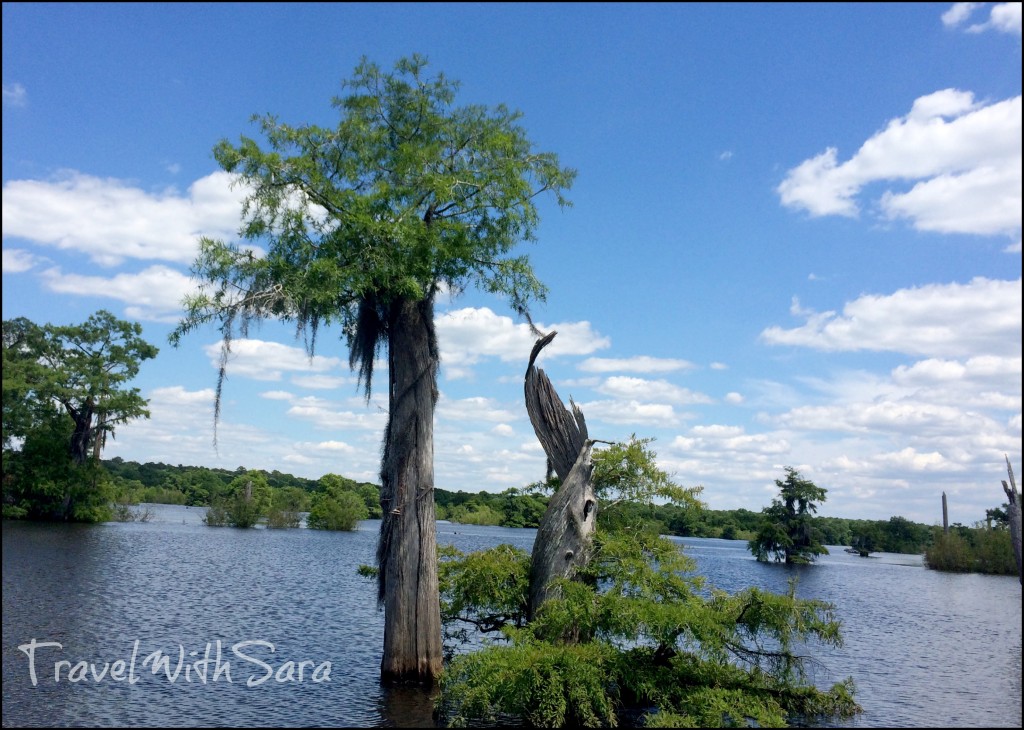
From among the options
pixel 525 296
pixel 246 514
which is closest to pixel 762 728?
pixel 525 296

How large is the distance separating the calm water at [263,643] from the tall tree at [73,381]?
13929mm

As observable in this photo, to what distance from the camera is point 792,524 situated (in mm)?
66688

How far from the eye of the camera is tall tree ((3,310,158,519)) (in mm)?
51250

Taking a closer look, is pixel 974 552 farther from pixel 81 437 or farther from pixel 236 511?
pixel 81 437

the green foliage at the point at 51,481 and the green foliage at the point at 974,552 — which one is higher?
the green foliage at the point at 51,481

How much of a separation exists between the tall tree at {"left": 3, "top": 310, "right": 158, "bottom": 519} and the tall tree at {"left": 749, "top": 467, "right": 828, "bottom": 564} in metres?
53.3

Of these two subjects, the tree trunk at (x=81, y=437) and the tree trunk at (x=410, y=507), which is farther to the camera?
the tree trunk at (x=81, y=437)

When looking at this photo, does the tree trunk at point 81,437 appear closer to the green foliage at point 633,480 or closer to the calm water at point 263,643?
the calm water at point 263,643

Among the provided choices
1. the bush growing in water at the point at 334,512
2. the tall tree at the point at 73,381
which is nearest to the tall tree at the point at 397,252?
the tall tree at the point at 73,381

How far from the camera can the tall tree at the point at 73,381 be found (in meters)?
51.2

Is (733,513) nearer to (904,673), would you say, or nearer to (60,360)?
(60,360)

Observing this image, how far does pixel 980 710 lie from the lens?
15.2 metres

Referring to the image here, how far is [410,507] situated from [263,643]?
23.4 ft

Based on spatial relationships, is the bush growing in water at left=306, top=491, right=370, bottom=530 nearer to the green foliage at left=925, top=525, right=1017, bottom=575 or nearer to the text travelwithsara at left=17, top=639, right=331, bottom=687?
the green foliage at left=925, top=525, right=1017, bottom=575
